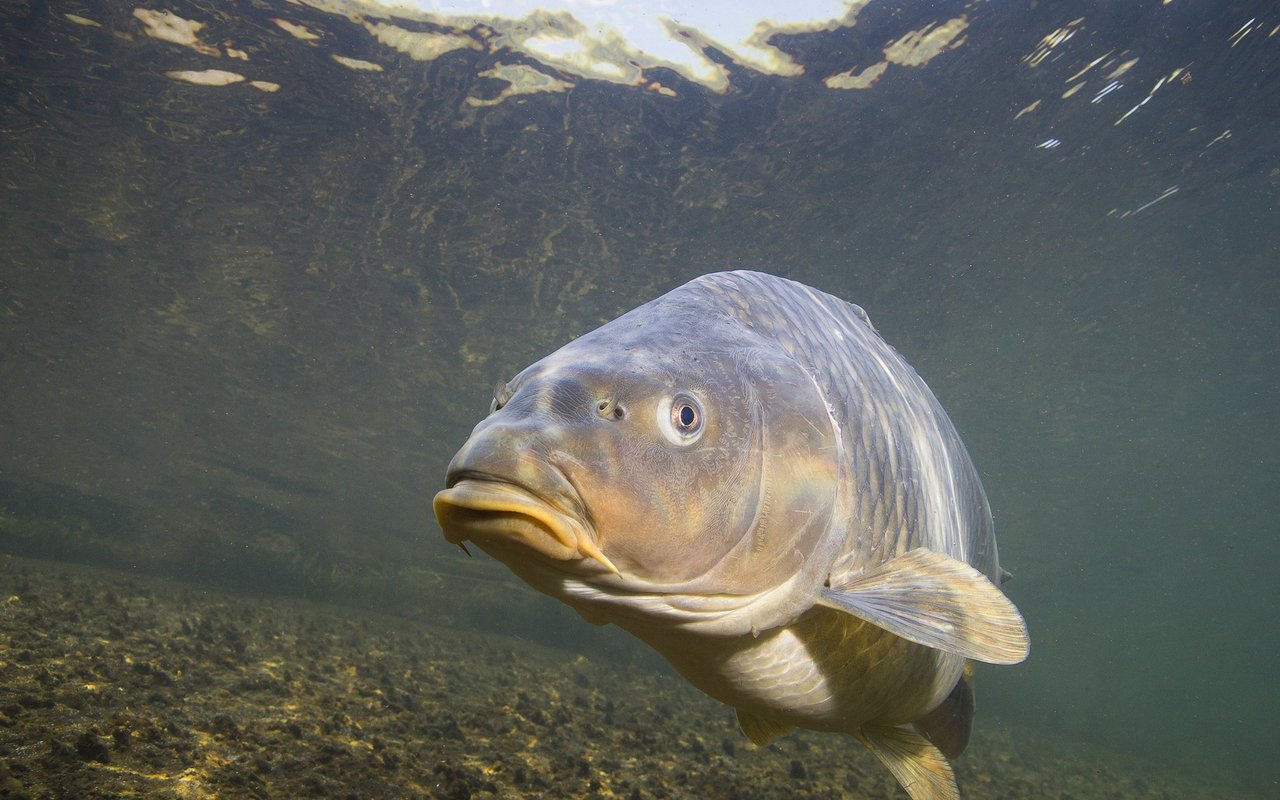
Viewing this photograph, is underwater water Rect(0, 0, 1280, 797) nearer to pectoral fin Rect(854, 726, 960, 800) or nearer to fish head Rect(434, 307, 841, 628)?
pectoral fin Rect(854, 726, 960, 800)

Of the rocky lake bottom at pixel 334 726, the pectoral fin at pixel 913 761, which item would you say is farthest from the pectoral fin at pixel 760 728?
the rocky lake bottom at pixel 334 726

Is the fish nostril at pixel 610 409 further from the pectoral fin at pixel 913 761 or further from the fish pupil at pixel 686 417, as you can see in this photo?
the pectoral fin at pixel 913 761

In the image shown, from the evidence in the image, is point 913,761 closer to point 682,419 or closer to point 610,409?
point 682,419

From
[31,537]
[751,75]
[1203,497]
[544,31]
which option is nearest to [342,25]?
[544,31]

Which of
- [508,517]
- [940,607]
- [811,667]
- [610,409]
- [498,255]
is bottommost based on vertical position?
[811,667]

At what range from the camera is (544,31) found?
31.1 feet

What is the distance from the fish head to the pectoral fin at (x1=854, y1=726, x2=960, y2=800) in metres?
1.83

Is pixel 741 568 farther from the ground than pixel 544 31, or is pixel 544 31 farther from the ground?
pixel 544 31

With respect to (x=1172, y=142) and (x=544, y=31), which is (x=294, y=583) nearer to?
(x=544, y=31)

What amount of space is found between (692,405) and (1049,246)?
56.3 feet

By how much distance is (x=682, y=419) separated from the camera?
1.90 metres

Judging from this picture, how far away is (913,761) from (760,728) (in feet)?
2.85

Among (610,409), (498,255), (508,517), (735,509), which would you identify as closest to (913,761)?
(735,509)

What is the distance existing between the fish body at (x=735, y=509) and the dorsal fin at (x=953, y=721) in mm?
924
